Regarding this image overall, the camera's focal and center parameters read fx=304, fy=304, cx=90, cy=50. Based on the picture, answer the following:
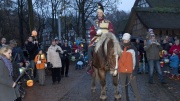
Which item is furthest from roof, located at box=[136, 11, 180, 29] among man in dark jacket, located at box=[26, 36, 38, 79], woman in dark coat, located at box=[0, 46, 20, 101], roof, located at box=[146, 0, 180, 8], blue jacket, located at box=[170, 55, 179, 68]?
woman in dark coat, located at box=[0, 46, 20, 101]

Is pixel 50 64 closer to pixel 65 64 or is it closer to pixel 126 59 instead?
pixel 65 64

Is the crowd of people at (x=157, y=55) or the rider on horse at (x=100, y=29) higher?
the rider on horse at (x=100, y=29)

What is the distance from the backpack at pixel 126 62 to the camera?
27.9 ft

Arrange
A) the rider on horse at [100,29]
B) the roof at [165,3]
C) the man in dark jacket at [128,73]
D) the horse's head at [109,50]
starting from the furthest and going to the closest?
the roof at [165,3] → the rider on horse at [100,29] → the man in dark jacket at [128,73] → the horse's head at [109,50]

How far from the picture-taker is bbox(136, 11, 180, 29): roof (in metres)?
36.0

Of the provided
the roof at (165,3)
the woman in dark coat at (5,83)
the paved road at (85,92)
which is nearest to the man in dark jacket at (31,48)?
the paved road at (85,92)

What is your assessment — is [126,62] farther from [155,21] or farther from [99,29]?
[155,21]

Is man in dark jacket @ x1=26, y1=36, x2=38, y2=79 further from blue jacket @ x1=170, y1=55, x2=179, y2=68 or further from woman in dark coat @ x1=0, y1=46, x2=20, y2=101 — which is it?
woman in dark coat @ x1=0, y1=46, x2=20, y2=101

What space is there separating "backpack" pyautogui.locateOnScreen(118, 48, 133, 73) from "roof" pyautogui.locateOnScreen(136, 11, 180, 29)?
90.8 feet

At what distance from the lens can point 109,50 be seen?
28.7ft

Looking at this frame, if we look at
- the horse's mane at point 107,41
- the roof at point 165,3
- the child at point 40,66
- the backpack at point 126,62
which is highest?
the roof at point 165,3

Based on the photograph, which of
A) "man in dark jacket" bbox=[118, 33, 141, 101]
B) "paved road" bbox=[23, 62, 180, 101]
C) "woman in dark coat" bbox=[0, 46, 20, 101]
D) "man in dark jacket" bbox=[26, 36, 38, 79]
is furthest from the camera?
"man in dark jacket" bbox=[26, 36, 38, 79]

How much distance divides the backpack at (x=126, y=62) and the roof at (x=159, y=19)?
27.7m

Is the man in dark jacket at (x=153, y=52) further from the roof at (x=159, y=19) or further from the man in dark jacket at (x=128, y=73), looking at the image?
the roof at (x=159, y=19)
